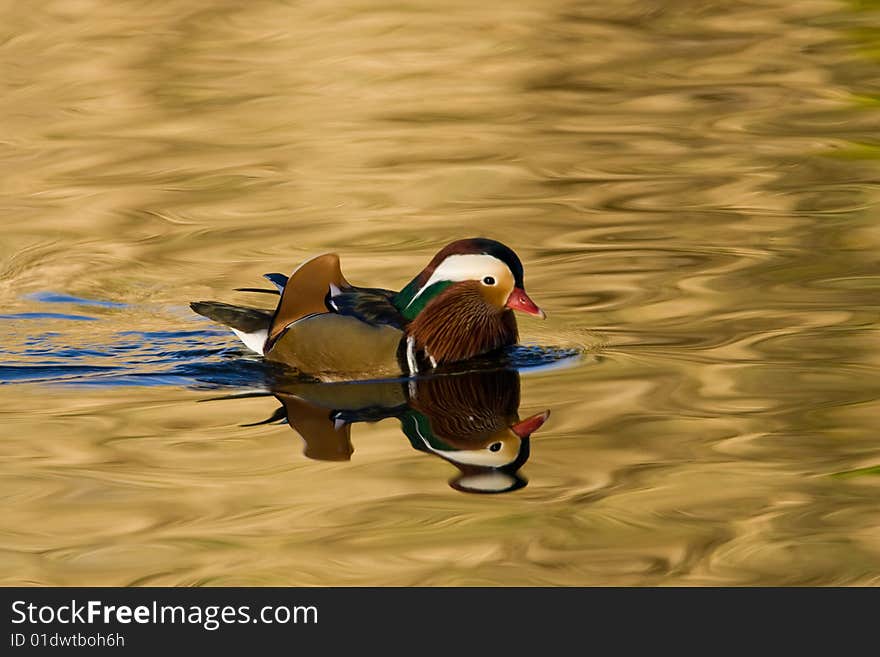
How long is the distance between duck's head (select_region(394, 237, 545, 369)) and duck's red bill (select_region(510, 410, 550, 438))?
3.69 ft

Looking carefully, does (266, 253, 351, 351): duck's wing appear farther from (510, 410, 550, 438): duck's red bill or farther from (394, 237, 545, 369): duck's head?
(510, 410, 550, 438): duck's red bill

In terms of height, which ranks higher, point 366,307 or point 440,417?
point 366,307

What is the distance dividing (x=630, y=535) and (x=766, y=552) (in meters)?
0.51

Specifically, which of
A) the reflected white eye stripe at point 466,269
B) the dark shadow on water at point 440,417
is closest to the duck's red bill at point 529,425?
the dark shadow on water at point 440,417

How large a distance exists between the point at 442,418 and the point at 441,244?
3.65 meters

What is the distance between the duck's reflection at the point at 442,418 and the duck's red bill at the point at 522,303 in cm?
38

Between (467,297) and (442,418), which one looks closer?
(442,418)

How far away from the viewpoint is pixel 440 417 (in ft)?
25.4

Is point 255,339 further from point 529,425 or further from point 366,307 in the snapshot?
point 529,425

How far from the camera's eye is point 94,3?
20234 millimetres

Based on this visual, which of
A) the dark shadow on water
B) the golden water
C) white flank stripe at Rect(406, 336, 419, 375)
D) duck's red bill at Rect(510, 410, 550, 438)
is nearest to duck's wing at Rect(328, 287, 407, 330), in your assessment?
white flank stripe at Rect(406, 336, 419, 375)

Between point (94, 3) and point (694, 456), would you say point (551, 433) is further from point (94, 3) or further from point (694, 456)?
point (94, 3)

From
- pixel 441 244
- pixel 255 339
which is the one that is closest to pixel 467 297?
pixel 255 339

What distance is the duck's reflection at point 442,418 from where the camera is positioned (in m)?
7.02
